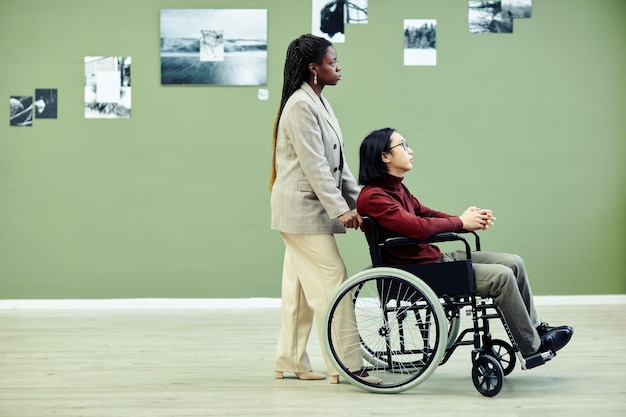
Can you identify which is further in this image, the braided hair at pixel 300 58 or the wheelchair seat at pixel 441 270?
the braided hair at pixel 300 58

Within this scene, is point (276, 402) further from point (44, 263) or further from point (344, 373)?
point (44, 263)

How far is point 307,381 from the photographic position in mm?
3551

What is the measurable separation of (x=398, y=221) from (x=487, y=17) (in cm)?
275

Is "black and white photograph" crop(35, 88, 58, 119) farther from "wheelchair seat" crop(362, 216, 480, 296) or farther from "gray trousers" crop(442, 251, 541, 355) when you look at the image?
"gray trousers" crop(442, 251, 541, 355)

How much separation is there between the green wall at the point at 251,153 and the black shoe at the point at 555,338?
2.41 metres

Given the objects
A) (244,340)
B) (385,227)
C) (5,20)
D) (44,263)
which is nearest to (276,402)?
(385,227)

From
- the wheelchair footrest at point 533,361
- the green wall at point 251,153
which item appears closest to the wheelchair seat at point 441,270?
the wheelchair footrest at point 533,361

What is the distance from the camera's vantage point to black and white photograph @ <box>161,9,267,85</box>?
219 inches

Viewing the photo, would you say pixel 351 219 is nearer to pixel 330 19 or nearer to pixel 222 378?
pixel 222 378

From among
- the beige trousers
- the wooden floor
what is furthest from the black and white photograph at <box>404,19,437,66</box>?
the beige trousers

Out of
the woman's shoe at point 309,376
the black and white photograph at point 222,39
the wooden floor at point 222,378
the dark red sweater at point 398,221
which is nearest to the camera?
the wooden floor at point 222,378

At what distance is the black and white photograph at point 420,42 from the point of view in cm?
558

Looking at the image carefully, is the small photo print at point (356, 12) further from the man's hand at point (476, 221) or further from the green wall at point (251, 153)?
the man's hand at point (476, 221)

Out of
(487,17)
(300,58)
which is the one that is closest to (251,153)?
(487,17)
